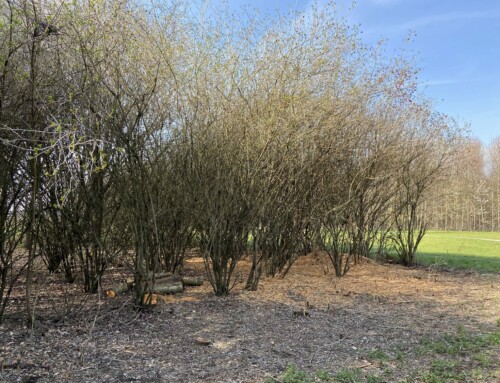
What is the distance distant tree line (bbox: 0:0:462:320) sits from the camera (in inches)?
149

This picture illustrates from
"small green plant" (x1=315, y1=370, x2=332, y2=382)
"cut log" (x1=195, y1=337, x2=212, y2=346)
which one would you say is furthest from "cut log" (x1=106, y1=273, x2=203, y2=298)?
"small green plant" (x1=315, y1=370, x2=332, y2=382)

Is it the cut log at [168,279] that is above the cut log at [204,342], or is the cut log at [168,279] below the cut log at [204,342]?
above

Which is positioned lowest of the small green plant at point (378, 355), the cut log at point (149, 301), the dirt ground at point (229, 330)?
the small green plant at point (378, 355)

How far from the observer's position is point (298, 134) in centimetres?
600

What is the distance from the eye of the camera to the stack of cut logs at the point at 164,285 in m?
5.48

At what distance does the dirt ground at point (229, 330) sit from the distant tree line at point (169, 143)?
383mm

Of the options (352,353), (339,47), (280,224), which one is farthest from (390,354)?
(339,47)

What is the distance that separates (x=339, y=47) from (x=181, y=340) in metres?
4.73

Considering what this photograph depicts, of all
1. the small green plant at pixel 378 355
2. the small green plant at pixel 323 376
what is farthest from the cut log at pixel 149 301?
the small green plant at pixel 378 355

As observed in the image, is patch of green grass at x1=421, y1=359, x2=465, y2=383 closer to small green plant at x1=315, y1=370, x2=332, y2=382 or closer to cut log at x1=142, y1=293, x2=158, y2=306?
small green plant at x1=315, y1=370, x2=332, y2=382

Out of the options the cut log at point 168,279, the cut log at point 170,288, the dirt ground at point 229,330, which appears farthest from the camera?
the cut log at point 168,279

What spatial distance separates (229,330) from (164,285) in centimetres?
179

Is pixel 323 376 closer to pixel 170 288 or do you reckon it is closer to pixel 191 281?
pixel 170 288

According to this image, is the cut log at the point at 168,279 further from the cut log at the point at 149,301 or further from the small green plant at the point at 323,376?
the small green plant at the point at 323,376
